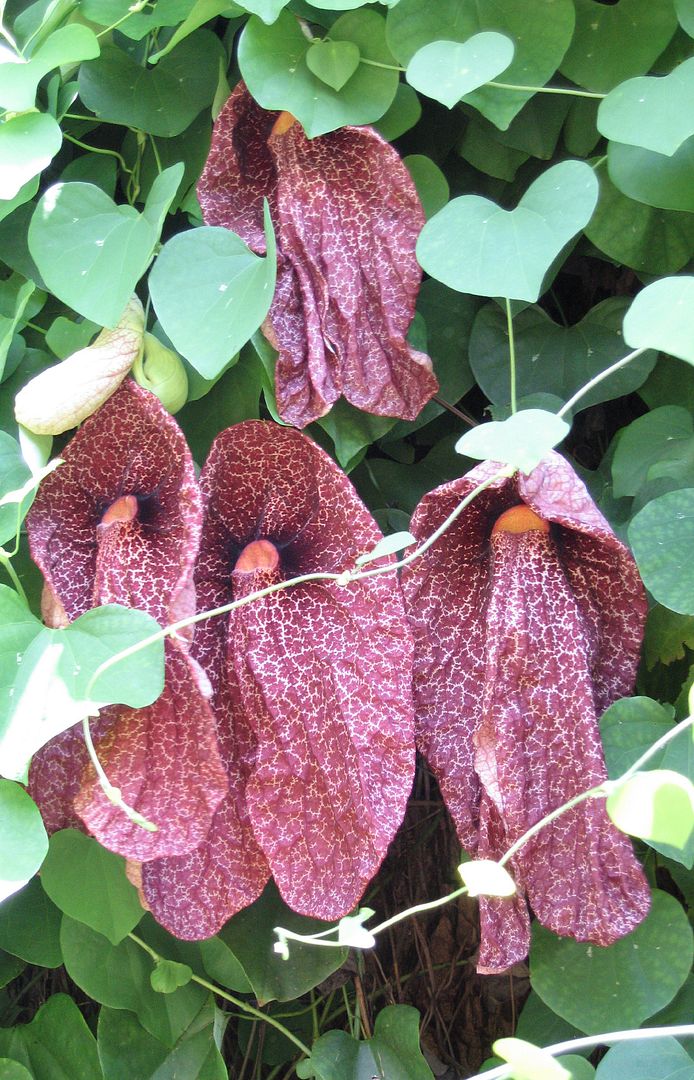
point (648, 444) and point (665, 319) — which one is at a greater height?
point (665, 319)

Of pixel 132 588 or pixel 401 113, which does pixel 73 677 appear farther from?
pixel 401 113

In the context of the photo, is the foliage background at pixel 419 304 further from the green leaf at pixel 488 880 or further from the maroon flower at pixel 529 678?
the green leaf at pixel 488 880

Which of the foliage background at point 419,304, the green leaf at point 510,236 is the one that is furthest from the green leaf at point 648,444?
the green leaf at point 510,236

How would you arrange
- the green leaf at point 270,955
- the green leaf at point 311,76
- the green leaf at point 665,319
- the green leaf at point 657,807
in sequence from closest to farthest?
the green leaf at point 657,807, the green leaf at point 665,319, the green leaf at point 311,76, the green leaf at point 270,955

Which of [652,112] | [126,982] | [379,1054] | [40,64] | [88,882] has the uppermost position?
[40,64]

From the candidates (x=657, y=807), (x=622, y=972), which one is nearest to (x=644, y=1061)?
(x=622, y=972)

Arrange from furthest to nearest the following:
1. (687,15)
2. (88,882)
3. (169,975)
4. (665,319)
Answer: (169,975), (88,882), (687,15), (665,319)

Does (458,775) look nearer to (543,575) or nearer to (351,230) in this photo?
(543,575)
